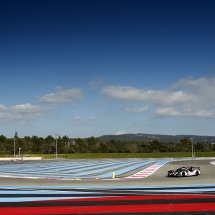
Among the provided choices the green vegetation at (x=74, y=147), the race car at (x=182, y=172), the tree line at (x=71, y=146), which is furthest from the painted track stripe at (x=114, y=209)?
the tree line at (x=71, y=146)

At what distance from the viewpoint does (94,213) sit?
12.2 metres

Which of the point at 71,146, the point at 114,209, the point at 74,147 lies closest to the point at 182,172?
the point at 114,209

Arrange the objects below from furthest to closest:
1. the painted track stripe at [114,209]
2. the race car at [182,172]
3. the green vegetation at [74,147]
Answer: the green vegetation at [74,147]
the race car at [182,172]
the painted track stripe at [114,209]

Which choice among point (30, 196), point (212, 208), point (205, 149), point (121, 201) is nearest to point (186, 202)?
point (212, 208)

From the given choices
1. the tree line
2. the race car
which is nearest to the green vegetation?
the tree line

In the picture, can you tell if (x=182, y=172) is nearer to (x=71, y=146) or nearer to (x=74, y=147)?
(x=74, y=147)

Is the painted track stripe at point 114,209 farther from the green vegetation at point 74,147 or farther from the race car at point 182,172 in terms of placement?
the green vegetation at point 74,147

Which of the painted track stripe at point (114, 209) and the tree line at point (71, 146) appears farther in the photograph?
the tree line at point (71, 146)

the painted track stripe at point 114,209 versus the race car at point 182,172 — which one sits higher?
the painted track stripe at point 114,209

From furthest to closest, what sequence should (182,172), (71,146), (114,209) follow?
(71,146), (182,172), (114,209)

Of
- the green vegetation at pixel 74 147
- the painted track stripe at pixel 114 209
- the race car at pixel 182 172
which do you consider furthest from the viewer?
the green vegetation at pixel 74 147

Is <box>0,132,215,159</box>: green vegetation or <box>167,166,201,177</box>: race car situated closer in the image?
<box>167,166,201,177</box>: race car

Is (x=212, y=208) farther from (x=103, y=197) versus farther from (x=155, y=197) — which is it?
(x=103, y=197)

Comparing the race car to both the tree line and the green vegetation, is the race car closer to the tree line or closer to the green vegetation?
the green vegetation
